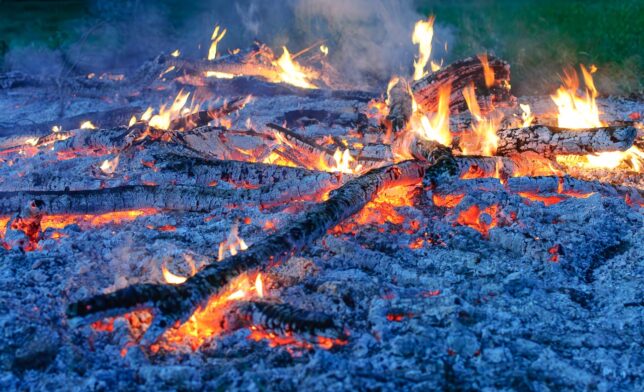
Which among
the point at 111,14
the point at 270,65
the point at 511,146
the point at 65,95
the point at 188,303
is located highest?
the point at 111,14

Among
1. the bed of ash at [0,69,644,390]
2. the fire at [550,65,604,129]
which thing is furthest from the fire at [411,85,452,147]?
the fire at [550,65,604,129]

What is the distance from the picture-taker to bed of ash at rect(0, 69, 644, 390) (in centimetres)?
265

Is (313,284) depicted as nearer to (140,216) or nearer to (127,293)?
(127,293)

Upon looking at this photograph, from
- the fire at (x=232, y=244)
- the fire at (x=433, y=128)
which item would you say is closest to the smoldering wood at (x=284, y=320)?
the fire at (x=232, y=244)

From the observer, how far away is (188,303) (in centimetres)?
284

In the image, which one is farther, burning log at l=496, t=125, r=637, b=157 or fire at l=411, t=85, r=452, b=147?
fire at l=411, t=85, r=452, b=147

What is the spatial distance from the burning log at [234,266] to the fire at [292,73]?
6.86m

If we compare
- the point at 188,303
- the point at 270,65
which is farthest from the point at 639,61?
the point at 188,303

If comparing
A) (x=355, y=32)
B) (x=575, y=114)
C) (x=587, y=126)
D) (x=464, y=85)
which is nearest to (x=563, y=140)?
(x=587, y=126)

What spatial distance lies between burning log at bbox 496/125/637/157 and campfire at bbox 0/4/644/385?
15 mm

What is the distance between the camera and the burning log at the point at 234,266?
265cm

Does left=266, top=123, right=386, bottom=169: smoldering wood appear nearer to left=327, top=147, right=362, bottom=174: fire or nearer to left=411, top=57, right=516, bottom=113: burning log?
left=327, top=147, right=362, bottom=174: fire

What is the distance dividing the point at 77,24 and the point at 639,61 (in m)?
12.8

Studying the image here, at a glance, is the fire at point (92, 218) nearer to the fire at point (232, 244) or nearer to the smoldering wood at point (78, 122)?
the fire at point (232, 244)
